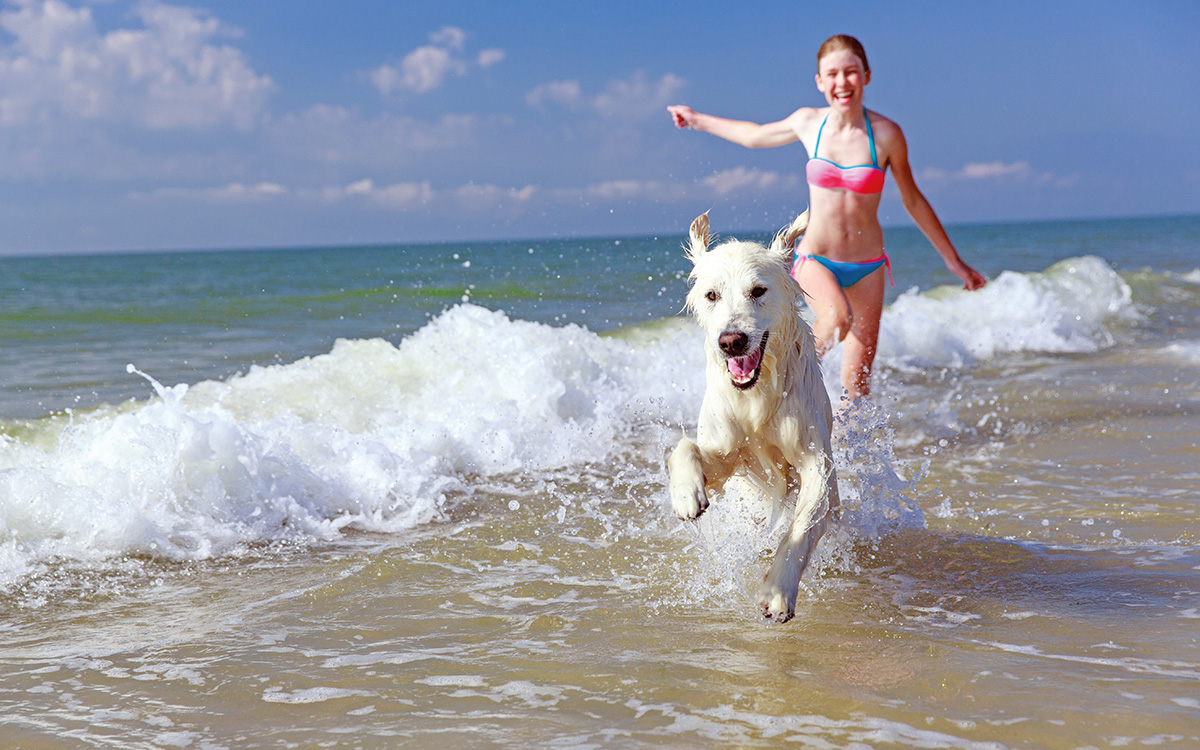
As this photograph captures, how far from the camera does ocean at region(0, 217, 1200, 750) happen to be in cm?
296

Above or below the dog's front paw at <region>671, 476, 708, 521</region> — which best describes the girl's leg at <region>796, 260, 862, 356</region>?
above

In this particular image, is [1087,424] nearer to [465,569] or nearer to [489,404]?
[489,404]

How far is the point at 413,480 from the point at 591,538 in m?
1.39

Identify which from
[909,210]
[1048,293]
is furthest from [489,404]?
[1048,293]

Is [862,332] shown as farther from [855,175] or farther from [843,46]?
[843,46]

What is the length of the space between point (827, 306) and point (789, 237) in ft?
5.18

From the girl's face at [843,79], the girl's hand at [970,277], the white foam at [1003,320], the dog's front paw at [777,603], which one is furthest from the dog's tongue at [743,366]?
the white foam at [1003,320]

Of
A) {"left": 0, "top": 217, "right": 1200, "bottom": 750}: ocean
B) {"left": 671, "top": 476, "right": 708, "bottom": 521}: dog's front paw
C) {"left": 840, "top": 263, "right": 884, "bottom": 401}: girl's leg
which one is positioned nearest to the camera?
{"left": 0, "top": 217, "right": 1200, "bottom": 750}: ocean

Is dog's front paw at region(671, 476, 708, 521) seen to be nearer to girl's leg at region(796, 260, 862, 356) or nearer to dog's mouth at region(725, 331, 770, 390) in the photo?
dog's mouth at region(725, 331, 770, 390)

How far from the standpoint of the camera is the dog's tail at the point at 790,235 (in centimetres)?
393

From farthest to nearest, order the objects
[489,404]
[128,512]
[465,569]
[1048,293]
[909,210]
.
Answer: [1048,293] < [489,404] < [909,210] < [128,512] < [465,569]

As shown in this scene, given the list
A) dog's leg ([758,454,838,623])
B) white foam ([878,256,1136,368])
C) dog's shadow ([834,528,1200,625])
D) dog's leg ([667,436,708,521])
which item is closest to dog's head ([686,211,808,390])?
dog's leg ([667,436,708,521])

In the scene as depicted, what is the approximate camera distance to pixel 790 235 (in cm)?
395

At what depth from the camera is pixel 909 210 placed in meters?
6.10
